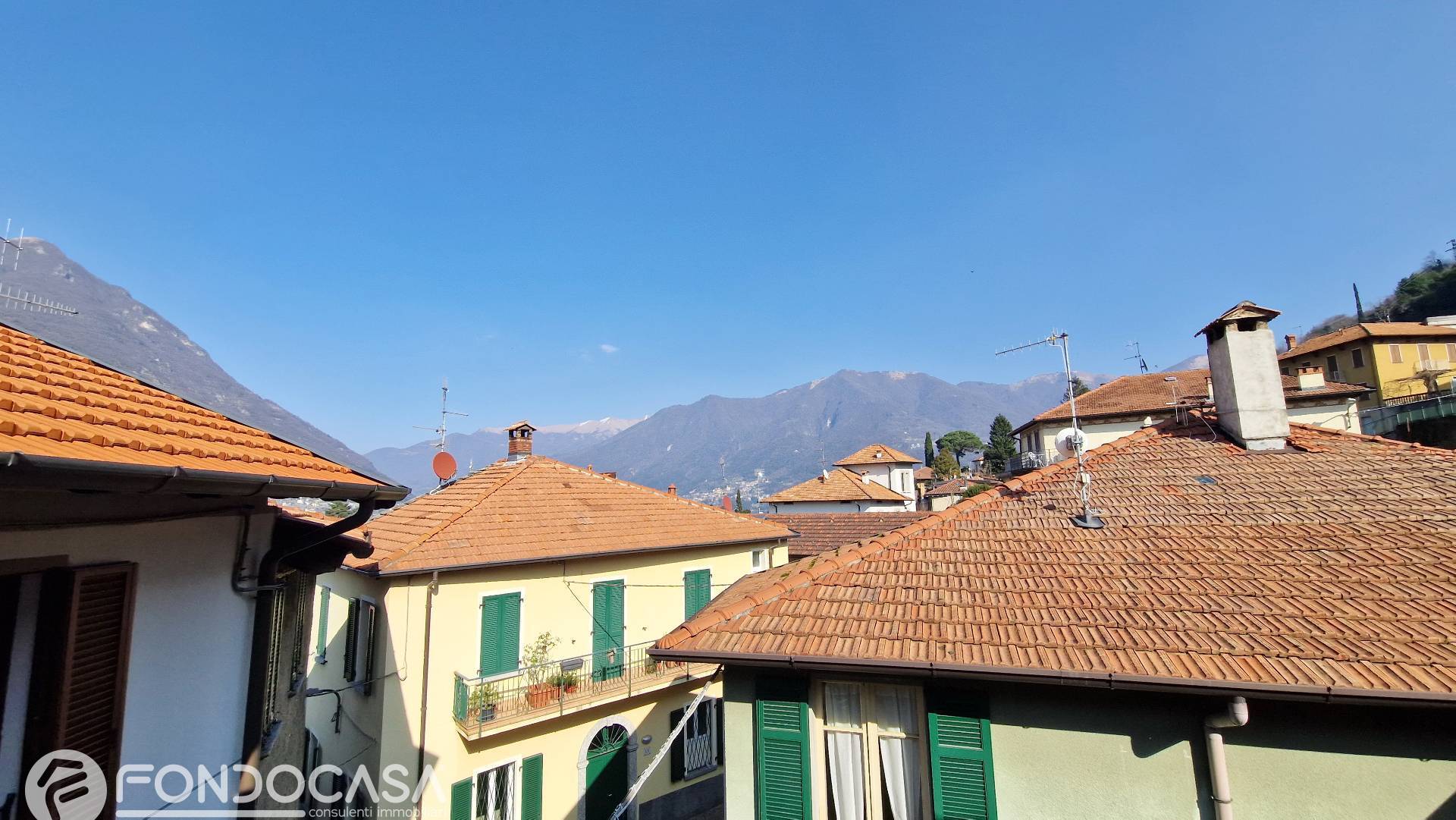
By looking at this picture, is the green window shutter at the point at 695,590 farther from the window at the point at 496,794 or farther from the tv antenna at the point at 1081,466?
the tv antenna at the point at 1081,466

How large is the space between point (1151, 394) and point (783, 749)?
41404 millimetres

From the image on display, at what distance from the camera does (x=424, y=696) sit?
1119 cm

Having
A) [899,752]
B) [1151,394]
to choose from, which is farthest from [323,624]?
[1151,394]

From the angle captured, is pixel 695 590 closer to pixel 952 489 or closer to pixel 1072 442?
pixel 1072 442

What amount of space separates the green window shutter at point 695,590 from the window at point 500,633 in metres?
4.40

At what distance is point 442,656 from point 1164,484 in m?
12.9

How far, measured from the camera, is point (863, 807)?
5773 millimetres

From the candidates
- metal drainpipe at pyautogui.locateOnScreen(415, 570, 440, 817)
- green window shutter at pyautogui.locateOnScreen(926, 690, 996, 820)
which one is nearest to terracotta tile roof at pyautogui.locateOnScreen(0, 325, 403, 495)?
green window shutter at pyautogui.locateOnScreen(926, 690, 996, 820)

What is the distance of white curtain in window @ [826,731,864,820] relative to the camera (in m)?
5.79

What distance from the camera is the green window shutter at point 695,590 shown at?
50.2 feet

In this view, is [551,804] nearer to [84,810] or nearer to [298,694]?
[298,694]

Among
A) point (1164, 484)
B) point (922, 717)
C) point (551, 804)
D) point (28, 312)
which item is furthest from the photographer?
point (551, 804)

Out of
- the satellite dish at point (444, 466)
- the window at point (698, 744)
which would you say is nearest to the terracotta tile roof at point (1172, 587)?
the window at point (698, 744)

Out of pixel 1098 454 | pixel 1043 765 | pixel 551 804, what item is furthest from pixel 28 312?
pixel 1098 454
